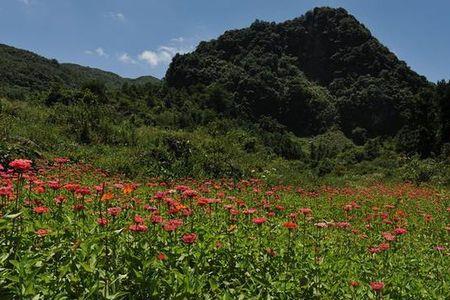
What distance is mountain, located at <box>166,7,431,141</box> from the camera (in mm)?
72062

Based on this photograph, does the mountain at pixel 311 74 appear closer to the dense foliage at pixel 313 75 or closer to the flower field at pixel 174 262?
the dense foliage at pixel 313 75

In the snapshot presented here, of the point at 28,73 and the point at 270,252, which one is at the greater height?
the point at 28,73

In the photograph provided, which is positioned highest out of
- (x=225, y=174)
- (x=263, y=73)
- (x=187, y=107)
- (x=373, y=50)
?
(x=373, y=50)

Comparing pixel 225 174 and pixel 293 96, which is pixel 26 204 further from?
pixel 293 96

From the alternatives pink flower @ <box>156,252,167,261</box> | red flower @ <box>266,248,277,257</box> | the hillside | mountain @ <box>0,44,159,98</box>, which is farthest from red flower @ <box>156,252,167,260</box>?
mountain @ <box>0,44,159,98</box>

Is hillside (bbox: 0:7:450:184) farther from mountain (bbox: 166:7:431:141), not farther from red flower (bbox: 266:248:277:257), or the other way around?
red flower (bbox: 266:248:277:257)

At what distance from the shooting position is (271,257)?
497 centimetres

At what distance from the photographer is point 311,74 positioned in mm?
85438

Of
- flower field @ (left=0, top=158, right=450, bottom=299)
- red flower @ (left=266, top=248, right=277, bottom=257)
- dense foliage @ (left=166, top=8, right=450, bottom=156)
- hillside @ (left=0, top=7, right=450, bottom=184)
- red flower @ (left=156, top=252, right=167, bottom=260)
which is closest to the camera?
flower field @ (left=0, top=158, right=450, bottom=299)

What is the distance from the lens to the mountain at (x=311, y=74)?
7206cm

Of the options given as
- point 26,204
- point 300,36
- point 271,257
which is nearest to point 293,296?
point 271,257

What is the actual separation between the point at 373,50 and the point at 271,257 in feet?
262

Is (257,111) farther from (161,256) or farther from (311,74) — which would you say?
(161,256)

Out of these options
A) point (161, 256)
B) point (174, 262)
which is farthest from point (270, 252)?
point (161, 256)
